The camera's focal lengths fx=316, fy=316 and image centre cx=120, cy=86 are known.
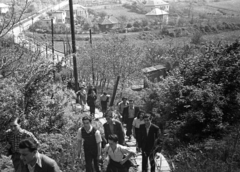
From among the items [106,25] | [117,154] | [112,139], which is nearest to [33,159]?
[112,139]

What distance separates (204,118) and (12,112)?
4.75 m

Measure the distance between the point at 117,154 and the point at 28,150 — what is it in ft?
6.28

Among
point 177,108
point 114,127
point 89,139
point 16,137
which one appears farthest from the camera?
point 177,108

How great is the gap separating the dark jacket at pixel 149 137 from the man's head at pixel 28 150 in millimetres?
3180

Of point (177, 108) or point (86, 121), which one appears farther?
point (177, 108)

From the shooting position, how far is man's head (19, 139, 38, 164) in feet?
11.3

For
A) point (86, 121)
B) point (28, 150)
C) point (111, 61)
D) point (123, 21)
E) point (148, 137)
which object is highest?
point (28, 150)

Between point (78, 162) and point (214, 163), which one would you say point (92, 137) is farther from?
point (214, 163)

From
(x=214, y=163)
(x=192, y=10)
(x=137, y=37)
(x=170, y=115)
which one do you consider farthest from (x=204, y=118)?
(x=192, y=10)

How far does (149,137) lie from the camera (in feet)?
20.8

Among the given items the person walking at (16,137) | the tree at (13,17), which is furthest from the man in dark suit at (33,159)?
the tree at (13,17)

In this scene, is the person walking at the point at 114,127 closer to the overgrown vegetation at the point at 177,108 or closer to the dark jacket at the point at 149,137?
the dark jacket at the point at 149,137

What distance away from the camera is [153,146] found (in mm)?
6422

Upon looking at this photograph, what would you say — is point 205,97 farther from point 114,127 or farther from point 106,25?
point 106,25
